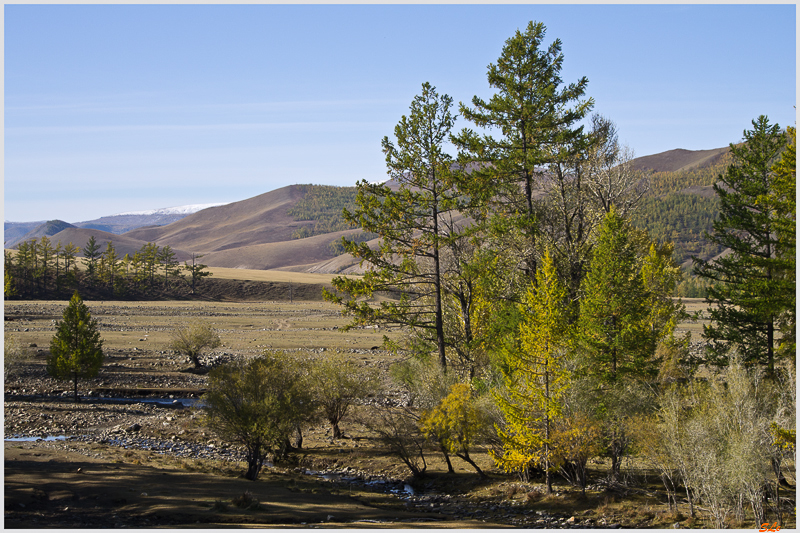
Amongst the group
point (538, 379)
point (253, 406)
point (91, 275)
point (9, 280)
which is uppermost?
point (91, 275)

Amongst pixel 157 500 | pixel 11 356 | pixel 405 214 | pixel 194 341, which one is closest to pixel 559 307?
pixel 405 214

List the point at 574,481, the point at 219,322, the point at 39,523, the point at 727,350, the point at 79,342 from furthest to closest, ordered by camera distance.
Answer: the point at 219,322 < the point at 79,342 < the point at 727,350 < the point at 574,481 < the point at 39,523

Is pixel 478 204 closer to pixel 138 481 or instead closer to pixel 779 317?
pixel 779 317

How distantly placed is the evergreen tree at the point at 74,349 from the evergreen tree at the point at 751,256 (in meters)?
37.3

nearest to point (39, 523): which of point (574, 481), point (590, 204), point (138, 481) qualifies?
point (138, 481)

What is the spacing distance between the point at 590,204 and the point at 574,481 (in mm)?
13454

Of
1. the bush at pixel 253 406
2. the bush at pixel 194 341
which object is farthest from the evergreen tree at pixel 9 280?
the bush at pixel 253 406

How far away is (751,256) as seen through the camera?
2553cm

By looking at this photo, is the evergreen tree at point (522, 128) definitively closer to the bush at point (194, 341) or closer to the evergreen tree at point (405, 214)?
the evergreen tree at point (405, 214)

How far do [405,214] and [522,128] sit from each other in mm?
6695

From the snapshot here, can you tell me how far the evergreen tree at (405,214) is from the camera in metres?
25.1

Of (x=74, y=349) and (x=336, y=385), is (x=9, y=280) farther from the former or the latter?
(x=336, y=385)

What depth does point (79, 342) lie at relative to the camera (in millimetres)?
38438

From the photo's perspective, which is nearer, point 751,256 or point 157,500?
point 157,500
